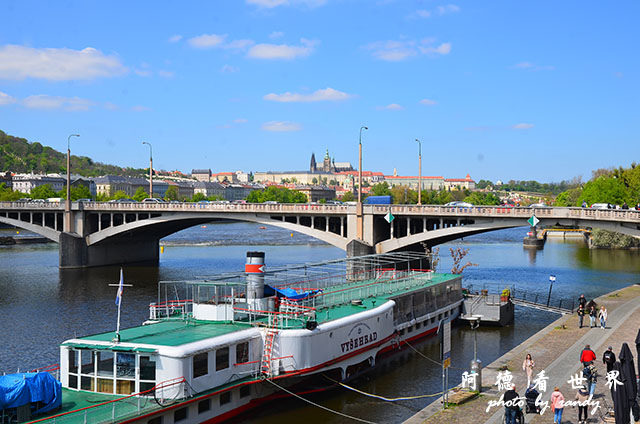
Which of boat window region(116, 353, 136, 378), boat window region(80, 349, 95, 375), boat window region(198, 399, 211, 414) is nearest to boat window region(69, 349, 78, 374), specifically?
boat window region(80, 349, 95, 375)

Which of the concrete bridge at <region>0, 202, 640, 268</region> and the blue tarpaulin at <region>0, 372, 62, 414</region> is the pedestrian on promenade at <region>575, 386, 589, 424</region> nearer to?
the blue tarpaulin at <region>0, 372, 62, 414</region>

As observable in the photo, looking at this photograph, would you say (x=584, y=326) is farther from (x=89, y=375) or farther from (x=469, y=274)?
(x=469, y=274)

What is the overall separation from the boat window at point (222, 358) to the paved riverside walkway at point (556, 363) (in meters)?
6.93

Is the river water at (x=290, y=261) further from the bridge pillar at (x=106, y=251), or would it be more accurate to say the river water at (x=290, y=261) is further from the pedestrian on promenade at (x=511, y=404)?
the pedestrian on promenade at (x=511, y=404)

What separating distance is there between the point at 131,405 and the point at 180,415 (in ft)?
6.29

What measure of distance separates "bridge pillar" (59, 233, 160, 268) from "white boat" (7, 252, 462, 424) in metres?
53.3

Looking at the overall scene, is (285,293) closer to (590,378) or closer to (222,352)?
(222,352)

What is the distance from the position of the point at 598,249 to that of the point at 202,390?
101 m

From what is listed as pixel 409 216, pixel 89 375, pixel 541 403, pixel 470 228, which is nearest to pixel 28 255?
pixel 409 216

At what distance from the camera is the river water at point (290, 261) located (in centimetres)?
3008

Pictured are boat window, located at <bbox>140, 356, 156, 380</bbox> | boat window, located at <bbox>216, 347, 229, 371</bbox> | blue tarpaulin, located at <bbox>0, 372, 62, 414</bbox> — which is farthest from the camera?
boat window, located at <bbox>216, 347, 229, 371</bbox>

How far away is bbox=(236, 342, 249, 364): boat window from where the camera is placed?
25609 millimetres

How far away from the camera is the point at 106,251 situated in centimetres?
8544

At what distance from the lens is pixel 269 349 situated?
2658cm
